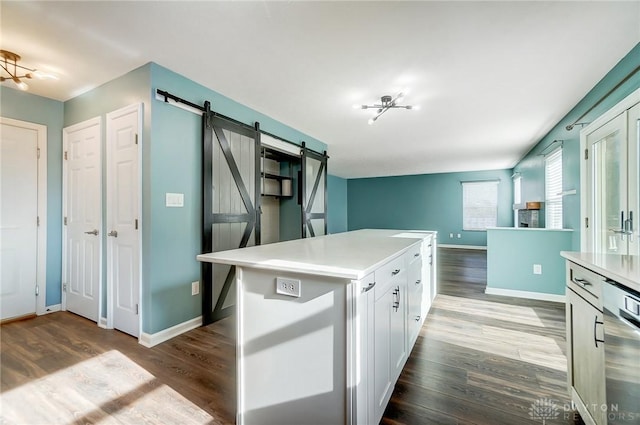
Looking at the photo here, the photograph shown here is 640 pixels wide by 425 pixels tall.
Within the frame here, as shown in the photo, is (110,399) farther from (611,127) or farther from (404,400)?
(611,127)

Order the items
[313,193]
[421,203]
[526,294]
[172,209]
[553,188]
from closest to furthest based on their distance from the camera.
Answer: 1. [172,209]
2. [526,294]
3. [553,188]
4. [313,193]
5. [421,203]

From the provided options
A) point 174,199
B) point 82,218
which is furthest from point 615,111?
point 82,218

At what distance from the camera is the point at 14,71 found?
2.51 metres

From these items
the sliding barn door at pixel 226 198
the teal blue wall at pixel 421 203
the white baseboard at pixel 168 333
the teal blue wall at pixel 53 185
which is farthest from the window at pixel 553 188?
the teal blue wall at pixel 53 185

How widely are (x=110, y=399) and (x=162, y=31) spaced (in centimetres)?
253

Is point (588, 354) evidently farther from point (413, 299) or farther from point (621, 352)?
point (413, 299)

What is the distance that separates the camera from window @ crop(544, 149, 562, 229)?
4023mm

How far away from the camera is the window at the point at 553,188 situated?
4.02 metres

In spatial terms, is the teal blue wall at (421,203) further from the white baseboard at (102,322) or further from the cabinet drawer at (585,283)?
the white baseboard at (102,322)

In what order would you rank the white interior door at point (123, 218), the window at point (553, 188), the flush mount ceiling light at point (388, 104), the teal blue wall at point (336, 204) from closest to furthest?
1. the white interior door at point (123, 218)
2. the flush mount ceiling light at point (388, 104)
3. the window at point (553, 188)
4. the teal blue wall at point (336, 204)

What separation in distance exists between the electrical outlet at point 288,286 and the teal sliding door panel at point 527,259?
3888mm

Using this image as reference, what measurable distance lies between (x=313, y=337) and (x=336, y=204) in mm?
8992

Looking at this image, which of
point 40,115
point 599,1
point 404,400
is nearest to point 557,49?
point 599,1

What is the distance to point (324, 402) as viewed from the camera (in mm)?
1228
